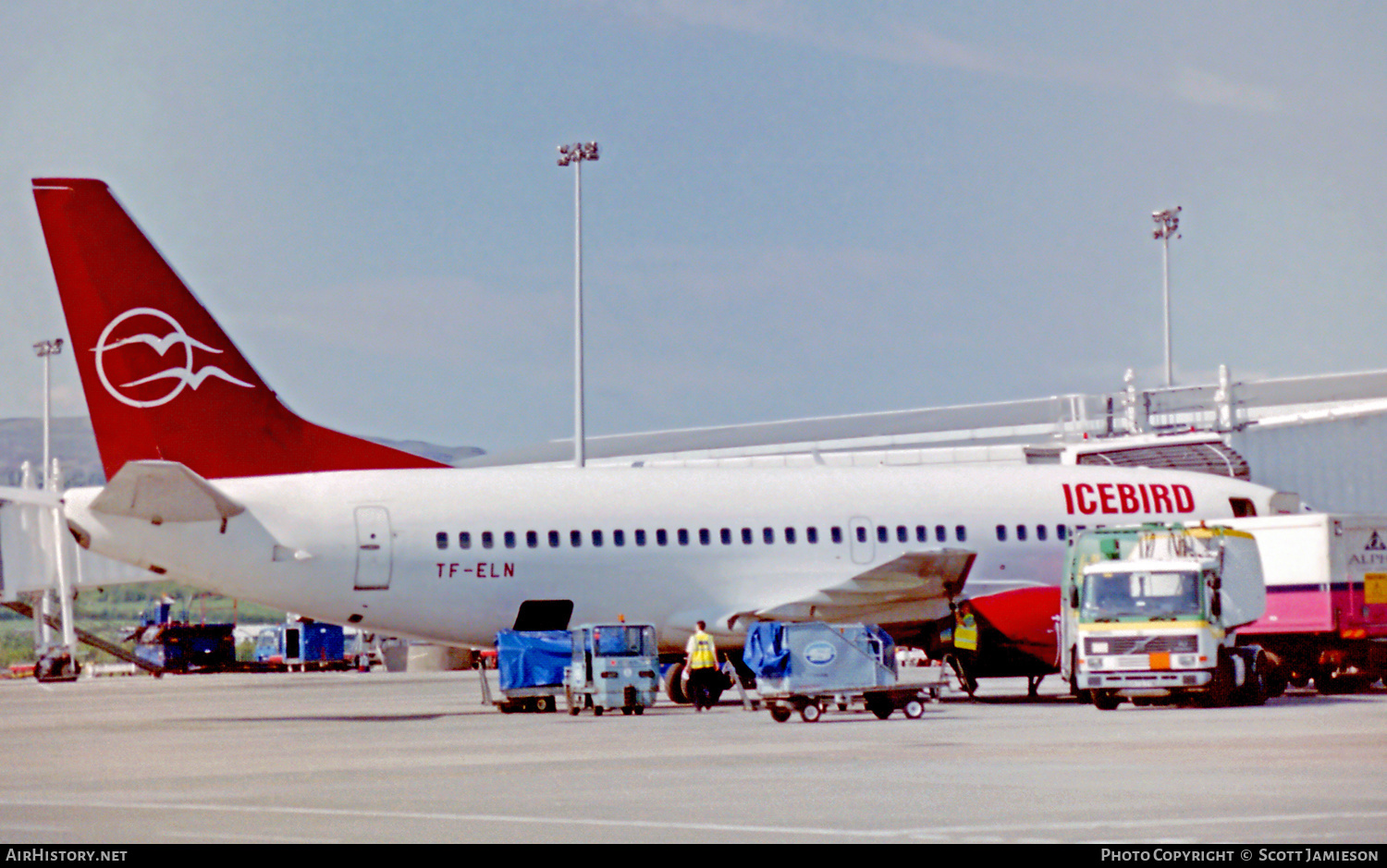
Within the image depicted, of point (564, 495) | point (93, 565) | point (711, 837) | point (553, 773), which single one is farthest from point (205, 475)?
point (93, 565)

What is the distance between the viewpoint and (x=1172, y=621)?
83.9 ft

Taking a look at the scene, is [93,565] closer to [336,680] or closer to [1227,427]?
[336,680]

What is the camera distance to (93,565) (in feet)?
220

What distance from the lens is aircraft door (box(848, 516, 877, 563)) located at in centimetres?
3297

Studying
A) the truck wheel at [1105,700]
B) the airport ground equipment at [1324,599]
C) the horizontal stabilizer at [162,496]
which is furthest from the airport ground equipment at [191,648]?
the truck wheel at [1105,700]

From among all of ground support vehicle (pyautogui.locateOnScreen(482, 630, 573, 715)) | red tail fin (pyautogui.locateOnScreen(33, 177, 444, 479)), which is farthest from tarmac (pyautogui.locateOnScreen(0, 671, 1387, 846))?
red tail fin (pyautogui.locateOnScreen(33, 177, 444, 479))

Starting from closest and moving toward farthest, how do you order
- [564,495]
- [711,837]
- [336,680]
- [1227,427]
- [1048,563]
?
[711,837] < [564,495] < [1048,563] < [1227,427] < [336,680]

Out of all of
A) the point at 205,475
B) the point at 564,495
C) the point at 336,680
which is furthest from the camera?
the point at 336,680

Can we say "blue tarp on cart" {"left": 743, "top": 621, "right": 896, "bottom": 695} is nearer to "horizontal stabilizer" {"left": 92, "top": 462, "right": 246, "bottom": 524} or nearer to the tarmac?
the tarmac

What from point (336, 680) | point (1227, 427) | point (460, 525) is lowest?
point (336, 680)

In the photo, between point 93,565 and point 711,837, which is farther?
point 93,565

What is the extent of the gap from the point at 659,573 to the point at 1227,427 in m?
23.8

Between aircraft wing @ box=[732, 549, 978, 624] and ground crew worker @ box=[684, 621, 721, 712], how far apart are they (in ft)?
8.74

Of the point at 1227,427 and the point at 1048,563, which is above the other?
the point at 1227,427
